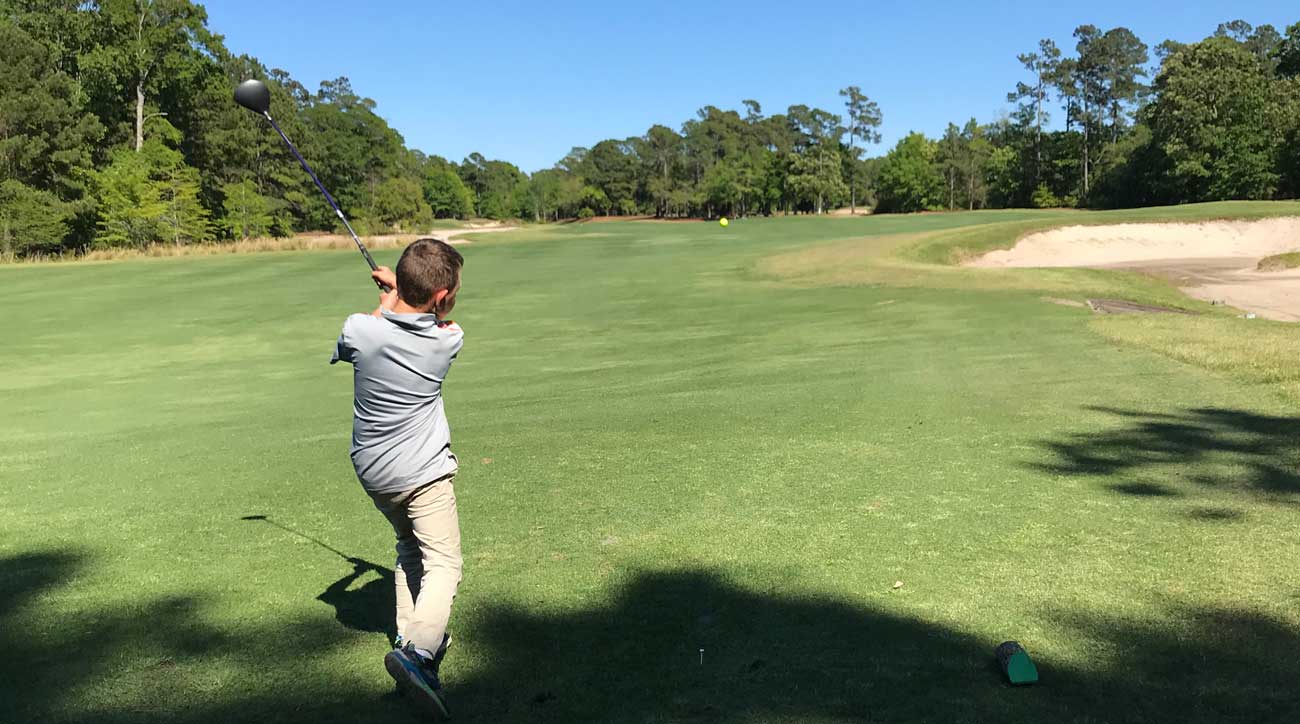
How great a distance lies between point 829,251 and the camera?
33.1 meters

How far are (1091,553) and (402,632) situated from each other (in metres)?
3.78

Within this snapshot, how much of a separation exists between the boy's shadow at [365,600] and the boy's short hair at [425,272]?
177 centimetres

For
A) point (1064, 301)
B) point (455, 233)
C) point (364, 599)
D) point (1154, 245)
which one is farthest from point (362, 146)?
point (364, 599)

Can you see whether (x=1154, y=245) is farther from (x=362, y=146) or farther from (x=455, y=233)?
(x=362, y=146)

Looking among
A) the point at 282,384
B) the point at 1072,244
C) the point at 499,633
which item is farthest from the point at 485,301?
the point at 1072,244

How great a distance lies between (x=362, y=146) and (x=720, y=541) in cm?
10765

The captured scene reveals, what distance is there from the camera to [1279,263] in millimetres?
25047

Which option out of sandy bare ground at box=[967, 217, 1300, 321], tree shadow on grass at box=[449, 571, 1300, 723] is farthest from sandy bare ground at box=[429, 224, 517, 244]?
tree shadow on grass at box=[449, 571, 1300, 723]

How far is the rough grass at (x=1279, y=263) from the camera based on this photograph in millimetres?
24750

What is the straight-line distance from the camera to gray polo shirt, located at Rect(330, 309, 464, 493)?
12.0ft

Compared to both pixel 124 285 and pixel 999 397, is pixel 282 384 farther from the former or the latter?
pixel 124 285

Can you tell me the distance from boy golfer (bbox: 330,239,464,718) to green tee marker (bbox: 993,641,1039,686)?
239cm

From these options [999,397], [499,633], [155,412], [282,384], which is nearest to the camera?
[499,633]

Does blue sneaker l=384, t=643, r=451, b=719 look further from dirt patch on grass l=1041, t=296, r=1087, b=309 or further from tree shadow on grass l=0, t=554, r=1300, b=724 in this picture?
dirt patch on grass l=1041, t=296, r=1087, b=309
